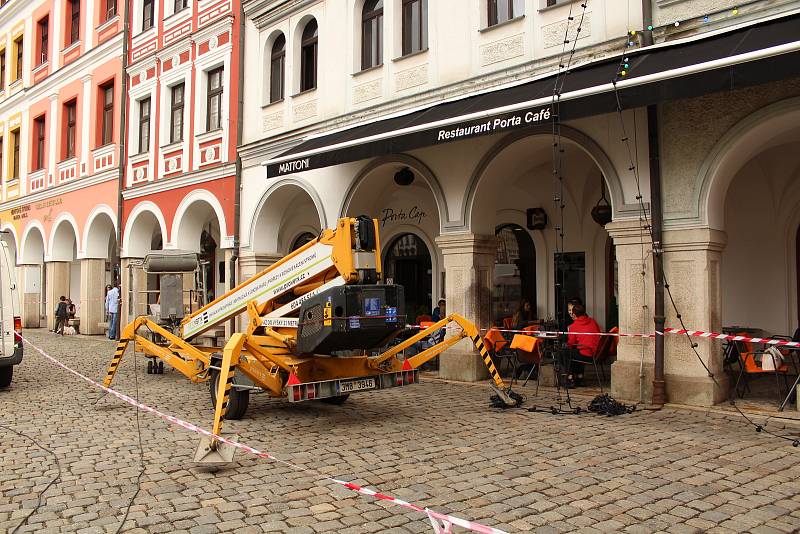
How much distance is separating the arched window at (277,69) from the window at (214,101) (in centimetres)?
200

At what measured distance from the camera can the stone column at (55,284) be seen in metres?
23.3

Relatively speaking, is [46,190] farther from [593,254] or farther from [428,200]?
[593,254]

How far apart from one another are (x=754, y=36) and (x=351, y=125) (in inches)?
274

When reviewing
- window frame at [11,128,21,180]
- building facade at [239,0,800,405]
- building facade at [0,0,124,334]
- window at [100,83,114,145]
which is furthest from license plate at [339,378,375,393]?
window frame at [11,128,21,180]

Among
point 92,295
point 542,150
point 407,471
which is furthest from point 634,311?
point 92,295

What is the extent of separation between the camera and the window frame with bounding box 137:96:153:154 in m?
19.2

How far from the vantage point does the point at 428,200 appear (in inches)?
584

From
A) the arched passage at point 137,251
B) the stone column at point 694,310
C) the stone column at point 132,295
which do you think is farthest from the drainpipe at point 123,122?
the stone column at point 694,310

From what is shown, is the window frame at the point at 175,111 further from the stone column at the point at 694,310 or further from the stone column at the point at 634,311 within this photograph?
the stone column at the point at 694,310

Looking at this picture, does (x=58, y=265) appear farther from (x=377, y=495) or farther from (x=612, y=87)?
(x=377, y=495)

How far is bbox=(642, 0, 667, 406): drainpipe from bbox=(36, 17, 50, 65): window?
2298 centimetres

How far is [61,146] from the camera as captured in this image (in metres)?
23.0

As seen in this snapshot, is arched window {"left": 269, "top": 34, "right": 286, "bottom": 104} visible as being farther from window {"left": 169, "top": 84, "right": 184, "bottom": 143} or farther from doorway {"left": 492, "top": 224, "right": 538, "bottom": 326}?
doorway {"left": 492, "top": 224, "right": 538, "bottom": 326}

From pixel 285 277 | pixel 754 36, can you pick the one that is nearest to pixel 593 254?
pixel 754 36
